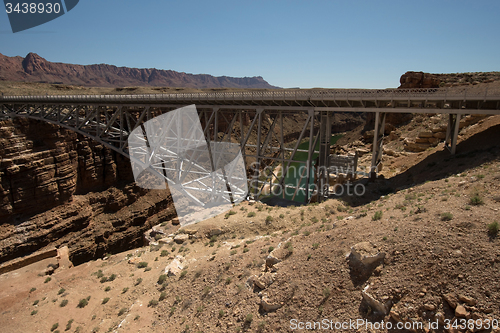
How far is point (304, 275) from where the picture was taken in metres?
6.36

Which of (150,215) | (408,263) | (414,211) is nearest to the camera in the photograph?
(408,263)

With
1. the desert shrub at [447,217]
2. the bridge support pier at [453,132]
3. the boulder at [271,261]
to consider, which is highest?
the bridge support pier at [453,132]

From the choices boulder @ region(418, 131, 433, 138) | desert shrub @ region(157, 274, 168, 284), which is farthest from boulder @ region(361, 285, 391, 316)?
boulder @ region(418, 131, 433, 138)

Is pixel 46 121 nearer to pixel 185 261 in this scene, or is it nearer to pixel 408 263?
pixel 185 261

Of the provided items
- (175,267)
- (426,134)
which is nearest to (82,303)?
(175,267)

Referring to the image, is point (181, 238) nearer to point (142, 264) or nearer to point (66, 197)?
point (142, 264)

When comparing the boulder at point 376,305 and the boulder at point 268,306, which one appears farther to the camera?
the boulder at point 268,306

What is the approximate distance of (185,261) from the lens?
33.9ft

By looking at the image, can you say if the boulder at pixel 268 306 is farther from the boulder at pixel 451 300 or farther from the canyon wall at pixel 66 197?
the canyon wall at pixel 66 197

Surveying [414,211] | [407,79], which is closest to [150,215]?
[414,211]

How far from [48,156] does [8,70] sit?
127 metres

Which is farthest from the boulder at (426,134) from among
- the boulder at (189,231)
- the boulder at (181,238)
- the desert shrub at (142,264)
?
the desert shrub at (142,264)

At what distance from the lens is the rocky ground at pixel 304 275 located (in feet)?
15.7

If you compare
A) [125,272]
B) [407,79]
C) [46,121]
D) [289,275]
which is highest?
[407,79]
